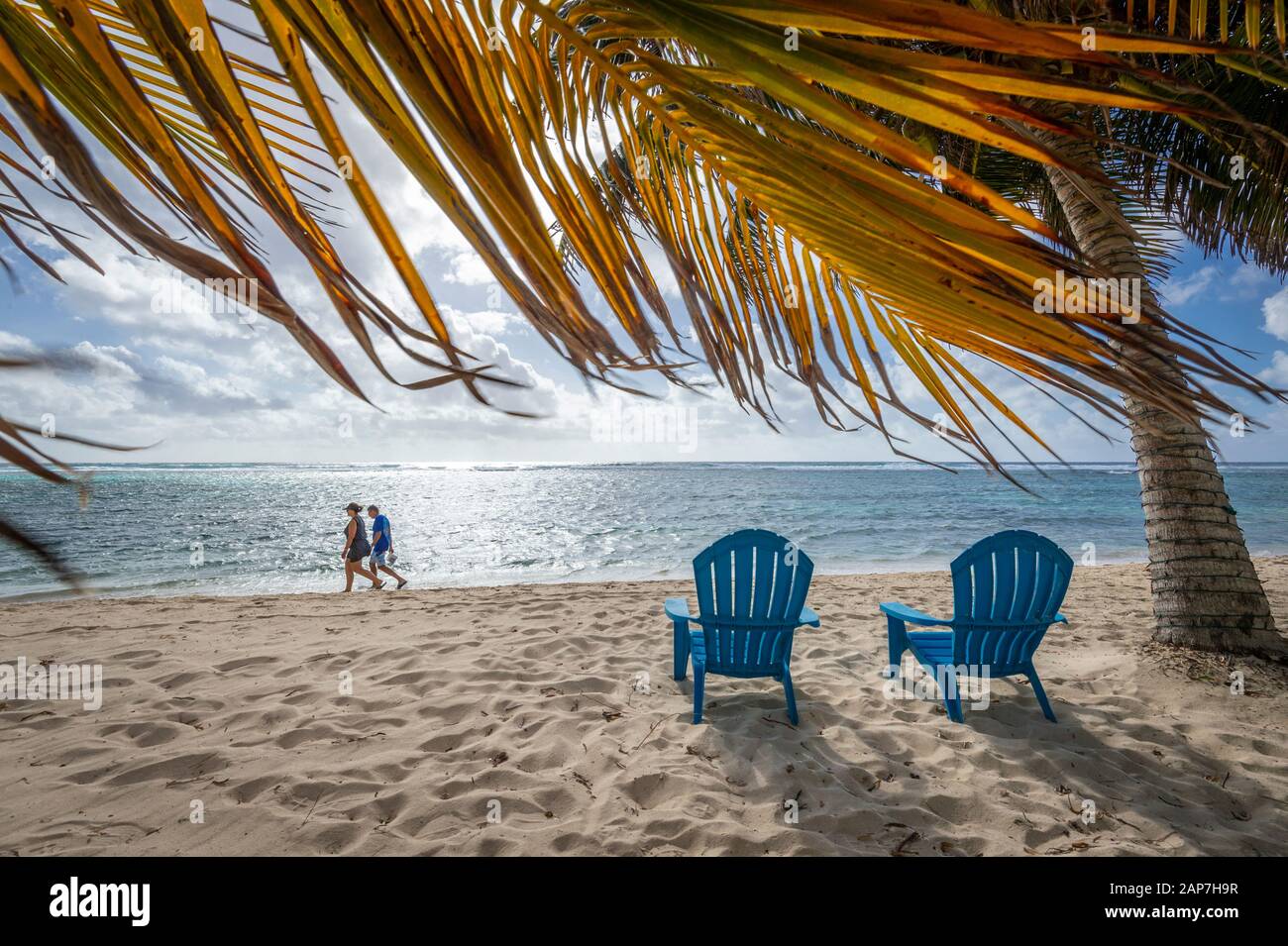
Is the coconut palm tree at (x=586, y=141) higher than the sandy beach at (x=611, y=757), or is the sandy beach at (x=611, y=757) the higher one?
the coconut palm tree at (x=586, y=141)

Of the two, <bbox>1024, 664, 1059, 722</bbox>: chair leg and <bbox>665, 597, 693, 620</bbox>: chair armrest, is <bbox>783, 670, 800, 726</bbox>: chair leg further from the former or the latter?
<bbox>1024, 664, 1059, 722</bbox>: chair leg

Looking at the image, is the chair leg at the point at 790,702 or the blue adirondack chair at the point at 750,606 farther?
the blue adirondack chair at the point at 750,606

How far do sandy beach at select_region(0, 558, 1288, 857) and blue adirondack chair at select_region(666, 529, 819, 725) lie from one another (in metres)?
0.29

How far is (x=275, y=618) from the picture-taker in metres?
6.89

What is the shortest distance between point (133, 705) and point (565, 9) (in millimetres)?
4731

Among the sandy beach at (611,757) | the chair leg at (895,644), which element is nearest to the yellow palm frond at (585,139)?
the sandy beach at (611,757)

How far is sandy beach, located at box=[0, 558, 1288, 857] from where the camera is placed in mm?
2551

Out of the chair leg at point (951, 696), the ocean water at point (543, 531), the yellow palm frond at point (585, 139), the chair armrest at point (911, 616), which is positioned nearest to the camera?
the yellow palm frond at point (585, 139)

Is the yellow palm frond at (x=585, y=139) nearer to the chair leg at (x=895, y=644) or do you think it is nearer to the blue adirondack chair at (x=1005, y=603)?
the blue adirondack chair at (x=1005, y=603)

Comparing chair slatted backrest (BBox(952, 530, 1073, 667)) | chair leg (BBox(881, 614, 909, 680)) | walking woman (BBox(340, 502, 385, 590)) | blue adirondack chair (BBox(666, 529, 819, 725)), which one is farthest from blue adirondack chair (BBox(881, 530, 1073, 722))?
walking woman (BBox(340, 502, 385, 590))

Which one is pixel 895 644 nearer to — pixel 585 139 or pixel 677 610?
pixel 677 610

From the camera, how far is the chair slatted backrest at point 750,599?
12.5 feet
